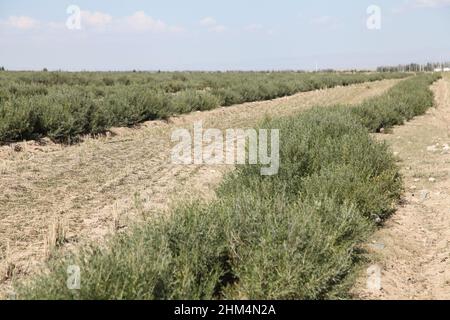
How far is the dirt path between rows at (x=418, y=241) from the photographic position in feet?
13.2

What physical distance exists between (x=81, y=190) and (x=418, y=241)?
4840 mm

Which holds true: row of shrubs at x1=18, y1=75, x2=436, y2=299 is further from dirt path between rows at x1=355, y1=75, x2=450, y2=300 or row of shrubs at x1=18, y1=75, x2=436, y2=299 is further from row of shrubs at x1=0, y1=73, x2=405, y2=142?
row of shrubs at x1=0, y1=73, x2=405, y2=142

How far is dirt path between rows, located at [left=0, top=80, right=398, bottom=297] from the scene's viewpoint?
5.02m

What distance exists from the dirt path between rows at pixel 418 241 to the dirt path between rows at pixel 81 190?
2270 millimetres

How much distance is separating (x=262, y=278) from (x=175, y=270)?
638mm

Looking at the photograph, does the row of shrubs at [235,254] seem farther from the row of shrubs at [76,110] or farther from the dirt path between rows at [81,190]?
the row of shrubs at [76,110]

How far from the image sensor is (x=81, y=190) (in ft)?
23.0

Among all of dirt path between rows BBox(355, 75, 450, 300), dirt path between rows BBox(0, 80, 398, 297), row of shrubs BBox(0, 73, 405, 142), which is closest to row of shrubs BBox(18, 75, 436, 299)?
dirt path between rows BBox(355, 75, 450, 300)

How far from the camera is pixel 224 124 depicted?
15.7 m

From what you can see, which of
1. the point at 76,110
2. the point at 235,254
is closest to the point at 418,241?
the point at 235,254

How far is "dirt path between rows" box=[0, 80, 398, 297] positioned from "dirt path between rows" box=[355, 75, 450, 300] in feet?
7.45

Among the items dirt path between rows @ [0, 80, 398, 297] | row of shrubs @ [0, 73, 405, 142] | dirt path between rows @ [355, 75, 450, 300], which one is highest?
row of shrubs @ [0, 73, 405, 142]

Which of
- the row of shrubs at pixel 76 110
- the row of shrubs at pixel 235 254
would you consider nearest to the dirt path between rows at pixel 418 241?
the row of shrubs at pixel 235 254
